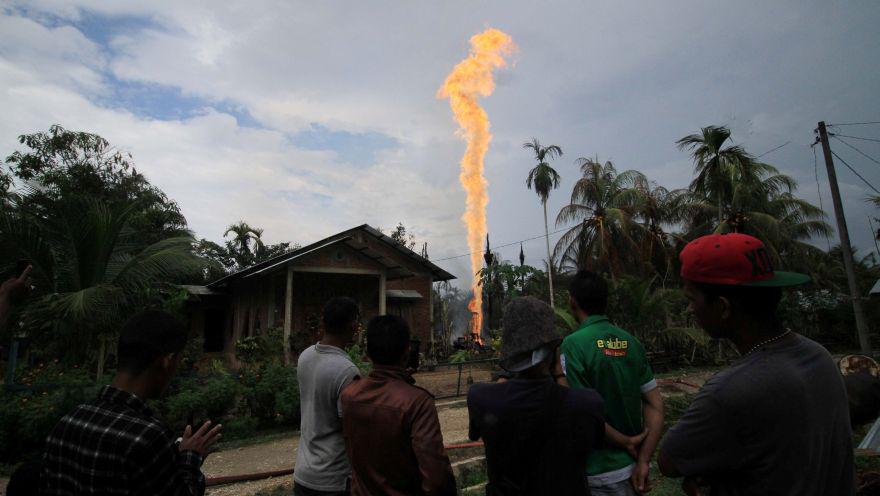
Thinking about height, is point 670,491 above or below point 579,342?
below

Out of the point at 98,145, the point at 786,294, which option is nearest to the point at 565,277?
the point at 786,294

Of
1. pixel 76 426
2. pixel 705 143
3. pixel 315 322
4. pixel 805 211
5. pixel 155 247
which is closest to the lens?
pixel 76 426

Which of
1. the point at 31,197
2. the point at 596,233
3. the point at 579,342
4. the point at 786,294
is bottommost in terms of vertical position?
the point at 579,342

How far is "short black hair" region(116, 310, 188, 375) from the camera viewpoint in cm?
206

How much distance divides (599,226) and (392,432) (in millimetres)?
24322

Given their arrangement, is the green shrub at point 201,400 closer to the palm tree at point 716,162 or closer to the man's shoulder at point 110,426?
the man's shoulder at point 110,426

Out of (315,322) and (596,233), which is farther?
(596,233)

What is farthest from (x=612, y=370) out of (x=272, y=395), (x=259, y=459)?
(x=272, y=395)

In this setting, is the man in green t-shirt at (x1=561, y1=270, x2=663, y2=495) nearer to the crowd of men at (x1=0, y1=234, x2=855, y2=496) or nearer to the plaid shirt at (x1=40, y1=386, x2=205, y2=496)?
the crowd of men at (x1=0, y1=234, x2=855, y2=496)

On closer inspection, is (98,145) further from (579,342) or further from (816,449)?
(816,449)

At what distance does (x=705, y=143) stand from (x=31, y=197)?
20412mm

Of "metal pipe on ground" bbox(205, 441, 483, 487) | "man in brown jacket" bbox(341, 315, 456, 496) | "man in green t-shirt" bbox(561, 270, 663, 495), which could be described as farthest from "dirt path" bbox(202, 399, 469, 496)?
"man in green t-shirt" bbox(561, 270, 663, 495)

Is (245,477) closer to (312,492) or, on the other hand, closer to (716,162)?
(312,492)

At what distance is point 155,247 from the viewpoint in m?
10.4
